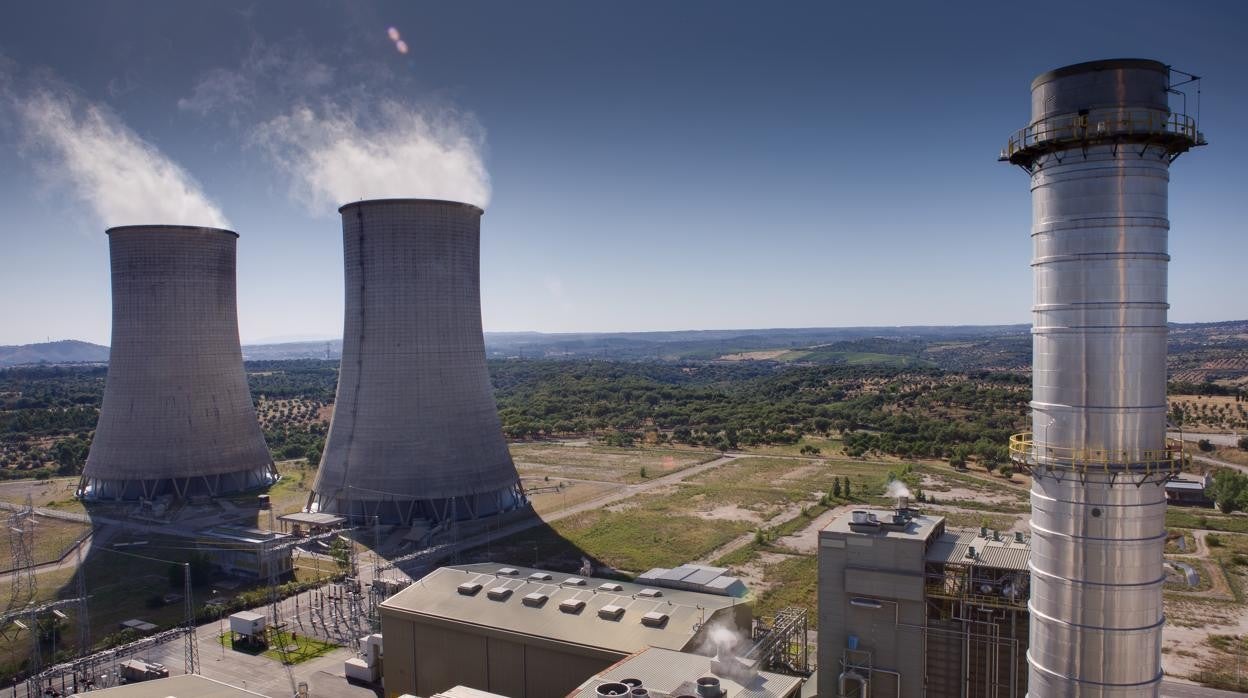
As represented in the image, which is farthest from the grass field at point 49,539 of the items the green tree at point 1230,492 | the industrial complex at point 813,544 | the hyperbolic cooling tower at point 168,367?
the green tree at point 1230,492

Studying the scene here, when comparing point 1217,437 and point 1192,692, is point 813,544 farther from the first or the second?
point 1217,437

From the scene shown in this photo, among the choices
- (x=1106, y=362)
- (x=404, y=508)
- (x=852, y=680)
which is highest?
(x=1106, y=362)

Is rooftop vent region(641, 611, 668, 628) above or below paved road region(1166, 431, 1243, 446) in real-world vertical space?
above

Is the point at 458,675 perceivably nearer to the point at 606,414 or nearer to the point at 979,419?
the point at 979,419

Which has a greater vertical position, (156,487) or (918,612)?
(918,612)

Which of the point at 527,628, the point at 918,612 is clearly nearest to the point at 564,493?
the point at 527,628

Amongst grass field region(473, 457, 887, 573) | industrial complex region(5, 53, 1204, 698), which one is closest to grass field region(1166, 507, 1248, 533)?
grass field region(473, 457, 887, 573)

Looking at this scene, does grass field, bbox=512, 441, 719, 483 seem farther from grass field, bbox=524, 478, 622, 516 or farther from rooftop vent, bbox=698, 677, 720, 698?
rooftop vent, bbox=698, 677, 720, 698
